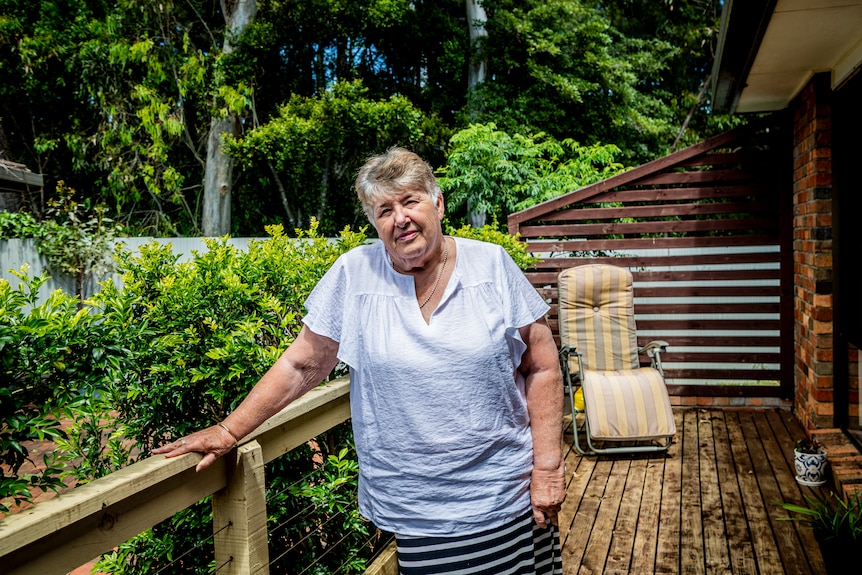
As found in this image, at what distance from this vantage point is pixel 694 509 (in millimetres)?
3969

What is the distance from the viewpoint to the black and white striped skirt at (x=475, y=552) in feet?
5.96

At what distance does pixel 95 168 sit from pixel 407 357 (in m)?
14.9

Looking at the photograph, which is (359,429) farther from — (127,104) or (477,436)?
(127,104)

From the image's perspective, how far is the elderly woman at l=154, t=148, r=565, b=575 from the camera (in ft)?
5.79

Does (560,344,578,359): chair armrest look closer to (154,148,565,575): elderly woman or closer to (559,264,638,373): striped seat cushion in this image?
(559,264,638,373): striped seat cushion

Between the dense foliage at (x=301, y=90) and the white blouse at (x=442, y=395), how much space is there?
35.1 ft

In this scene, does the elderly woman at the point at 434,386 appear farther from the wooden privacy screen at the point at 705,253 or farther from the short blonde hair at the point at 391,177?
the wooden privacy screen at the point at 705,253

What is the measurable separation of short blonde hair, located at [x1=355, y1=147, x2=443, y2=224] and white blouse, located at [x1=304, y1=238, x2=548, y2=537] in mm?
196

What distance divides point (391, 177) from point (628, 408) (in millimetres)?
3574

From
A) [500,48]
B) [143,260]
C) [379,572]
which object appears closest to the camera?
[379,572]

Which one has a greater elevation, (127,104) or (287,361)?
(127,104)

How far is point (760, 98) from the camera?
550cm

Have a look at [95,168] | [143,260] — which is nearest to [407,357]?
[143,260]

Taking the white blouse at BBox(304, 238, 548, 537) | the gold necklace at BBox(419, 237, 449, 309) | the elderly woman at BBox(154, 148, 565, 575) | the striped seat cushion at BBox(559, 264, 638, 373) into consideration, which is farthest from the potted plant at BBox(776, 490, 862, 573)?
the striped seat cushion at BBox(559, 264, 638, 373)
